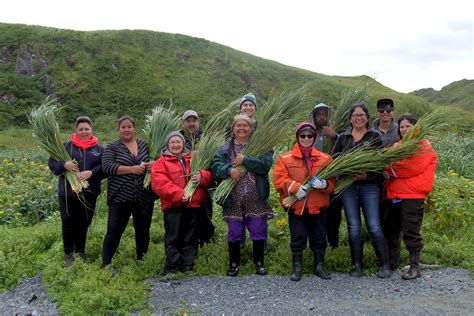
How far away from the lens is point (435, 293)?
382 centimetres

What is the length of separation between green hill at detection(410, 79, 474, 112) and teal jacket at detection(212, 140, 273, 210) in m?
85.8

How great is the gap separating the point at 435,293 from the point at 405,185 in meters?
1.09

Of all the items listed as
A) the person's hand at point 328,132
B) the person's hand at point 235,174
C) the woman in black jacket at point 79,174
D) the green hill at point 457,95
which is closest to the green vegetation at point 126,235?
the woman in black jacket at point 79,174

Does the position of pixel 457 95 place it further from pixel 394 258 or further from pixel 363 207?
pixel 363 207

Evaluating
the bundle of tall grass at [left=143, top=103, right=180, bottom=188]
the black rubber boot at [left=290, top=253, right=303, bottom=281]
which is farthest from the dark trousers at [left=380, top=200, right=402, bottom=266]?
the bundle of tall grass at [left=143, top=103, right=180, bottom=188]

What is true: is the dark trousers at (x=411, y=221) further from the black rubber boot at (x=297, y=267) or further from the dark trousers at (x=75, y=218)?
the dark trousers at (x=75, y=218)

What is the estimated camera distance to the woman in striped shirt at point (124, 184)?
4469 mm

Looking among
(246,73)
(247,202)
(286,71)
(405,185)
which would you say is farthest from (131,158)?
(286,71)

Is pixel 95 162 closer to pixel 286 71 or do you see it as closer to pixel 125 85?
pixel 125 85

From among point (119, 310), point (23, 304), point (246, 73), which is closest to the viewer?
point (119, 310)

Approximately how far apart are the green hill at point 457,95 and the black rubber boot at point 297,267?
85.8 m

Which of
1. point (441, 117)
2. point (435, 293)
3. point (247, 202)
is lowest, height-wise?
point (435, 293)

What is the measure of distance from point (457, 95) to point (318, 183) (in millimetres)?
107268

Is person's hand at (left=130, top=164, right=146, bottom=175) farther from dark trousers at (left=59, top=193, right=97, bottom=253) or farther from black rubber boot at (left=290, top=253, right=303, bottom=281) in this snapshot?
black rubber boot at (left=290, top=253, right=303, bottom=281)
